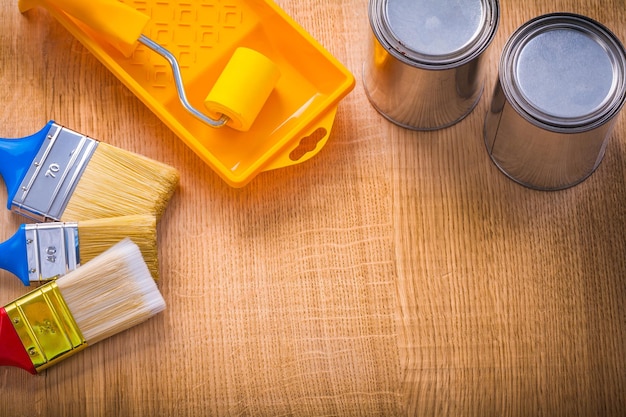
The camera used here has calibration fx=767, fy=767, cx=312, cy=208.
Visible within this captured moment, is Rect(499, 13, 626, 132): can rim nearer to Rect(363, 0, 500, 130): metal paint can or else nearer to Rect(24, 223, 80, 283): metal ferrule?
Rect(363, 0, 500, 130): metal paint can

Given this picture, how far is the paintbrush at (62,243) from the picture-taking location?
96 centimetres

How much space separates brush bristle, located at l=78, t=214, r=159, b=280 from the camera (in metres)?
0.96

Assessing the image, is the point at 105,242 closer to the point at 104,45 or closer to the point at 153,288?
the point at 153,288

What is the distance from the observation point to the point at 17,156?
3.27ft

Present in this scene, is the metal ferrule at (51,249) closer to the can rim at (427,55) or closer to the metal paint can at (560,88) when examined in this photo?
the can rim at (427,55)

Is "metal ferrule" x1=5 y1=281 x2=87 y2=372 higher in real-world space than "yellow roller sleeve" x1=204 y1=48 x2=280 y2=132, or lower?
lower

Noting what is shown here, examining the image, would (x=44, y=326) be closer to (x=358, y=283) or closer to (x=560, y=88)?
(x=358, y=283)

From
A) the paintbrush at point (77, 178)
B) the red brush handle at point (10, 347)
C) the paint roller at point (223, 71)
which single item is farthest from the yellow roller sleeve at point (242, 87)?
the red brush handle at point (10, 347)

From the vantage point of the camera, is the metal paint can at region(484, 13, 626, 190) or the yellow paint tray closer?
the metal paint can at region(484, 13, 626, 190)

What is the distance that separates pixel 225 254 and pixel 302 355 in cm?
17

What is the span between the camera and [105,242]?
3.17 ft

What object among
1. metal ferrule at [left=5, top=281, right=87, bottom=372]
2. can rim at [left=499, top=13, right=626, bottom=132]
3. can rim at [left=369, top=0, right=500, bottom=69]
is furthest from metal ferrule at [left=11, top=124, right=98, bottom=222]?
can rim at [left=499, top=13, right=626, bottom=132]

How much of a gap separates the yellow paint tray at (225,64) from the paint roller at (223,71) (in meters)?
0.02

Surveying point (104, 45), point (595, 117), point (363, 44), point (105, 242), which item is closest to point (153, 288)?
point (105, 242)
